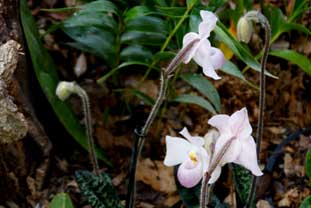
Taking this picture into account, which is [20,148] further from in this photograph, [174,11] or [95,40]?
[174,11]

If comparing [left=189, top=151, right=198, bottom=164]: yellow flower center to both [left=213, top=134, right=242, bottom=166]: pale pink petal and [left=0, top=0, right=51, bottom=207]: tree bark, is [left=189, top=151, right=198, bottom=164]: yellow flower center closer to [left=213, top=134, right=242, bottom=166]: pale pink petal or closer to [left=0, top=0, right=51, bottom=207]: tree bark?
[left=213, top=134, right=242, bottom=166]: pale pink petal

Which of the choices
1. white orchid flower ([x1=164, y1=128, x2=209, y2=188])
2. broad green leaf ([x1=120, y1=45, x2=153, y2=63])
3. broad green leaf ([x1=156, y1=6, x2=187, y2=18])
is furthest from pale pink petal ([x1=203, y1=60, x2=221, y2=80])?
broad green leaf ([x1=120, y1=45, x2=153, y2=63])

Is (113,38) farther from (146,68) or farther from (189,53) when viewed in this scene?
(189,53)

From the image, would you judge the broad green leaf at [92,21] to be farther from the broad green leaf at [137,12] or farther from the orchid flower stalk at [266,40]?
the orchid flower stalk at [266,40]

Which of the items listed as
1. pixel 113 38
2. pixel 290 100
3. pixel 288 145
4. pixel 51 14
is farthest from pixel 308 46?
pixel 51 14

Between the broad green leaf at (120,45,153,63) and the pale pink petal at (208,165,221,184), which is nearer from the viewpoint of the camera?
the pale pink petal at (208,165,221,184)

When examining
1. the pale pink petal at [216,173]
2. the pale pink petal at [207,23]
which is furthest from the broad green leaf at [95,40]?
the pale pink petal at [216,173]
